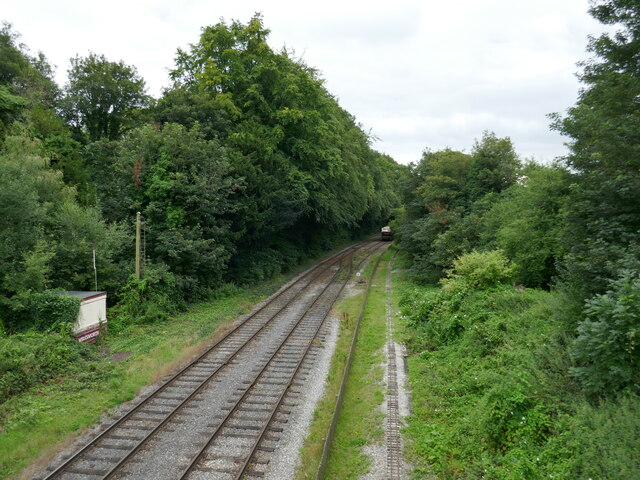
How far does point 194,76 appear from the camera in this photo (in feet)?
93.6

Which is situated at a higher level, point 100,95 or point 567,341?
point 100,95

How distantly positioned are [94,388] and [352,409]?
6.99m

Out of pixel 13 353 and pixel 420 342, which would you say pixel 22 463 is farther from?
pixel 420 342

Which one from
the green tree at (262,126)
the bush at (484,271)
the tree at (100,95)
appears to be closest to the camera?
the bush at (484,271)

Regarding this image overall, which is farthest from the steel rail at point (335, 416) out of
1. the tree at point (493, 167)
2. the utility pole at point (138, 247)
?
the tree at point (493, 167)

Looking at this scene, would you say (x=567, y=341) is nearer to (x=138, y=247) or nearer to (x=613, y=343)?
(x=613, y=343)

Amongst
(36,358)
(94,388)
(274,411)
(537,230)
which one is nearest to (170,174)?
(36,358)

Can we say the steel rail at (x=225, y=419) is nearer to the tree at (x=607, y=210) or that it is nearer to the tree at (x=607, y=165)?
the tree at (x=607, y=210)

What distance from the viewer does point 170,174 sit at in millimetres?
19641

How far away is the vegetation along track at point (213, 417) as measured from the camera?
25.1 feet

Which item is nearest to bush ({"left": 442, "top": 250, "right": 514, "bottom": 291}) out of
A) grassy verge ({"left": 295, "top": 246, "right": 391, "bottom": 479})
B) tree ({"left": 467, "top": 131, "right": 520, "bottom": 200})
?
grassy verge ({"left": 295, "top": 246, "right": 391, "bottom": 479})

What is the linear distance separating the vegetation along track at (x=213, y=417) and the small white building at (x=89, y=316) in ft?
14.7

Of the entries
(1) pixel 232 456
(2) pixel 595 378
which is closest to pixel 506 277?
(2) pixel 595 378

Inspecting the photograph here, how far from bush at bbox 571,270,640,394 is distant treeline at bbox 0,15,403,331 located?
15616mm
